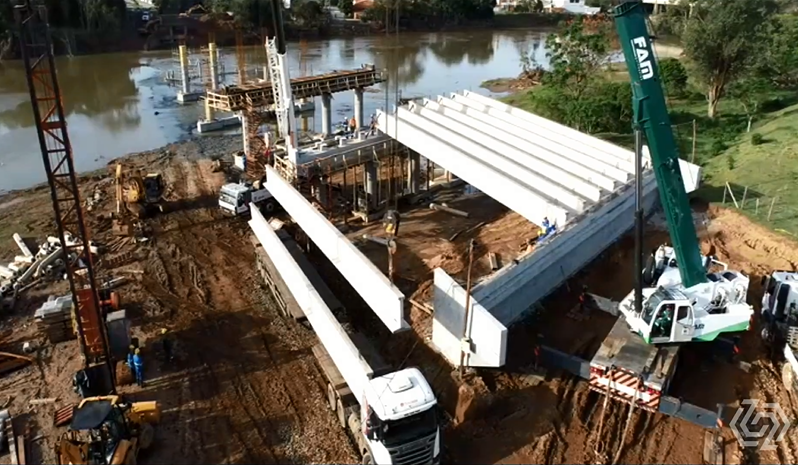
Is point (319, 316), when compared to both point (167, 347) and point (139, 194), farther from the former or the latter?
point (139, 194)

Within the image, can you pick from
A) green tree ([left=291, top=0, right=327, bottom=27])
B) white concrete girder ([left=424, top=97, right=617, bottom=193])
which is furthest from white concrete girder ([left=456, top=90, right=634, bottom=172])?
green tree ([left=291, top=0, right=327, bottom=27])

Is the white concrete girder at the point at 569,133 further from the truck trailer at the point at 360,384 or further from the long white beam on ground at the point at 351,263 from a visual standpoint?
the truck trailer at the point at 360,384

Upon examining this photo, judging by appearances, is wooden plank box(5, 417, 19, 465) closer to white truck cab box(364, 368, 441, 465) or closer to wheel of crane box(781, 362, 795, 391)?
white truck cab box(364, 368, 441, 465)

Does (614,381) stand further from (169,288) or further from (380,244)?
(169,288)

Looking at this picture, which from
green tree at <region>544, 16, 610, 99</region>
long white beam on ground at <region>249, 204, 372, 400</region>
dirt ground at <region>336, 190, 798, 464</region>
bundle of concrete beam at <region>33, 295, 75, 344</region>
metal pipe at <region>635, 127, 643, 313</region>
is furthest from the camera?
green tree at <region>544, 16, 610, 99</region>

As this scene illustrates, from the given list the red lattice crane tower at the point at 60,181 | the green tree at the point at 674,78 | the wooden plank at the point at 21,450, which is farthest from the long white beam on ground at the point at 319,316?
the green tree at the point at 674,78

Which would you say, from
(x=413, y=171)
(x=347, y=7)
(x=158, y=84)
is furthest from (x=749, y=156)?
(x=347, y=7)
